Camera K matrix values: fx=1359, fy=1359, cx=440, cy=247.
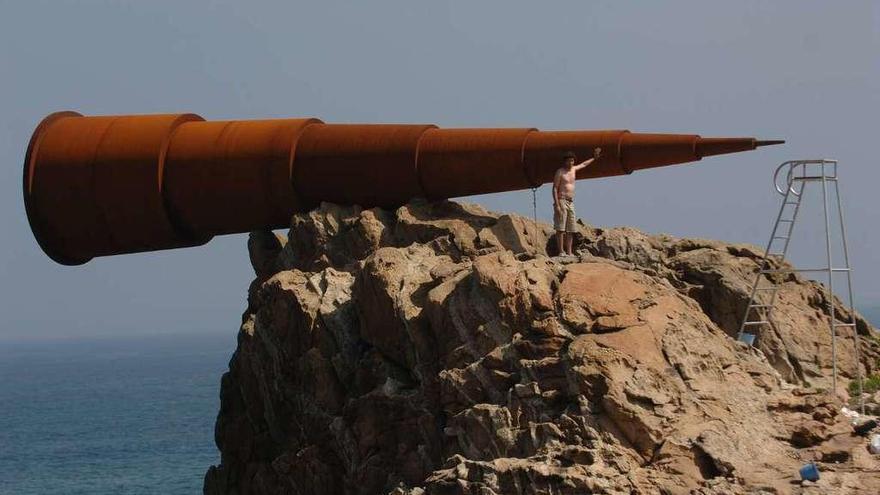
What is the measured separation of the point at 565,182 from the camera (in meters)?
20.6

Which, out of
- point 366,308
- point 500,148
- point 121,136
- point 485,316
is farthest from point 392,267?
point 121,136

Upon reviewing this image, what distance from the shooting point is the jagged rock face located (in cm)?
1547

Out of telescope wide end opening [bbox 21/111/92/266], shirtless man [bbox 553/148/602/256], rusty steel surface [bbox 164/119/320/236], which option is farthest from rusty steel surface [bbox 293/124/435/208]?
telescope wide end opening [bbox 21/111/92/266]

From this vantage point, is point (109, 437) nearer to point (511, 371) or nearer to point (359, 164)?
point (359, 164)

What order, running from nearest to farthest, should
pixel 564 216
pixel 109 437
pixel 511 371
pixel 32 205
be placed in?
1. pixel 511 371
2. pixel 564 216
3. pixel 32 205
4. pixel 109 437

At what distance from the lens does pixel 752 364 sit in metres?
17.5

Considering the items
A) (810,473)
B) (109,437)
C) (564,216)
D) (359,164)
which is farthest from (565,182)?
(109,437)

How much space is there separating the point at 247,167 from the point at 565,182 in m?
A: 5.84

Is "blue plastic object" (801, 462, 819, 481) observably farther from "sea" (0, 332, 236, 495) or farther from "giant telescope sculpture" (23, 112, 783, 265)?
"sea" (0, 332, 236, 495)

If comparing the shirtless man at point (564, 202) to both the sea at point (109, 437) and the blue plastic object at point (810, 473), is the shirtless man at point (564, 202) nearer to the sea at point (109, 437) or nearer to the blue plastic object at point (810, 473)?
the blue plastic object at point (810, 473)

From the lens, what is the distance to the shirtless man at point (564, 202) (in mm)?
20578

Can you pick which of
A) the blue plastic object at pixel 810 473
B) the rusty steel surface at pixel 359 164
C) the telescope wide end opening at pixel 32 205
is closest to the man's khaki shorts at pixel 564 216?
the rusty steel surface at pixel 359 164

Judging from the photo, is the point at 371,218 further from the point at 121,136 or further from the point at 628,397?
the point at 628,397

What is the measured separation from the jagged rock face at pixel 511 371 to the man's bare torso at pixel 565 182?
49.0 inches
